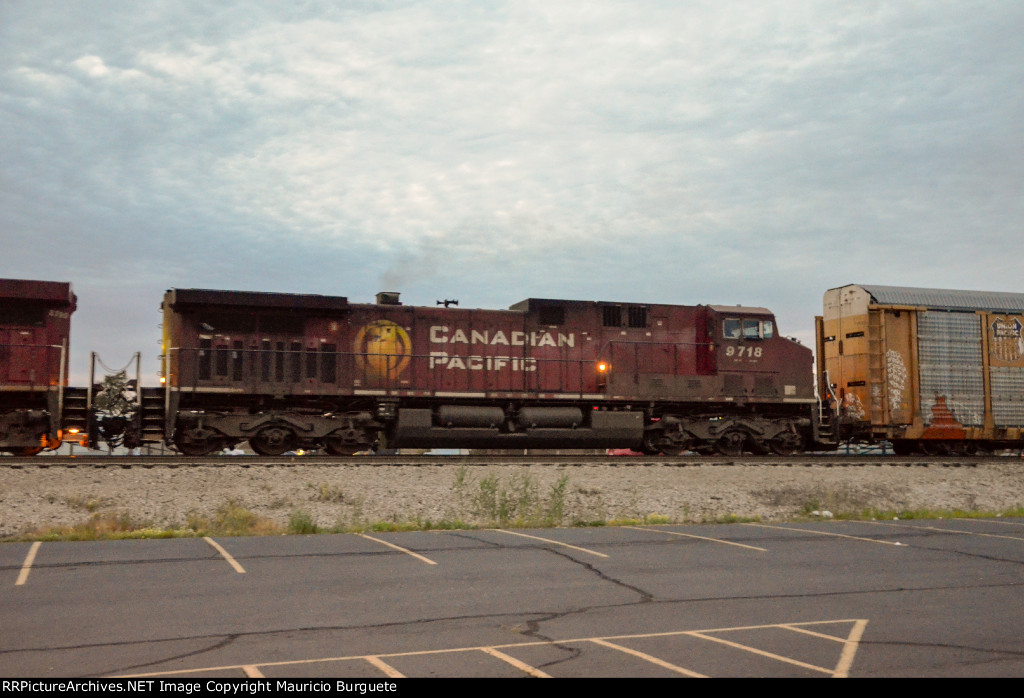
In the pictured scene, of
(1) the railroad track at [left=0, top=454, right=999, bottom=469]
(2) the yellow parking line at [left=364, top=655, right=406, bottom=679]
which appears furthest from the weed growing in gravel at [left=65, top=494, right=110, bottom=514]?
(2) the yellow parking line at [left=364, top=655, right=406, bottom=679]

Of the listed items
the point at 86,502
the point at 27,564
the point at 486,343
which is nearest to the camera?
the point at 27,564

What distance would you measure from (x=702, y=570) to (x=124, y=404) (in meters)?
13.1

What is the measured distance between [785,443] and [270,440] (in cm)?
1233

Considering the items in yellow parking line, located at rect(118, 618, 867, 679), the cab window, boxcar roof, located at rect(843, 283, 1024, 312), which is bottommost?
yellow parking line, located at rect(118, 618, 867, 679)

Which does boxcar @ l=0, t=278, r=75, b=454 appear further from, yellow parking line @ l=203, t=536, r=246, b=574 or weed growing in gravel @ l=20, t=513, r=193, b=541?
yellow parking line @ l=203, t=536, r=246, b=574

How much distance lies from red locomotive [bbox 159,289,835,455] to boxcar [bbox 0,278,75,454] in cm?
195

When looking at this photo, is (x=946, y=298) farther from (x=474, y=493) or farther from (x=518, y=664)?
(x=518, y=664)

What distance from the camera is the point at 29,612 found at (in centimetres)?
646

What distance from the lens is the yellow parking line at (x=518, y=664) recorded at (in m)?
4.95

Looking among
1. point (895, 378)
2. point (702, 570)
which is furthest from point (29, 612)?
point (895, 378)

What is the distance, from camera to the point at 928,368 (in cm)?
2177

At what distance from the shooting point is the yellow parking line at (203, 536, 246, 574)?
8.34m

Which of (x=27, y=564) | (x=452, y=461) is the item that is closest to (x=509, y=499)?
(x=452, y=461)

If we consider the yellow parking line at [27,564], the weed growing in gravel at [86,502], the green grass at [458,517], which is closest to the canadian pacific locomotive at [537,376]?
the weed growing in gravel at [86,502]
